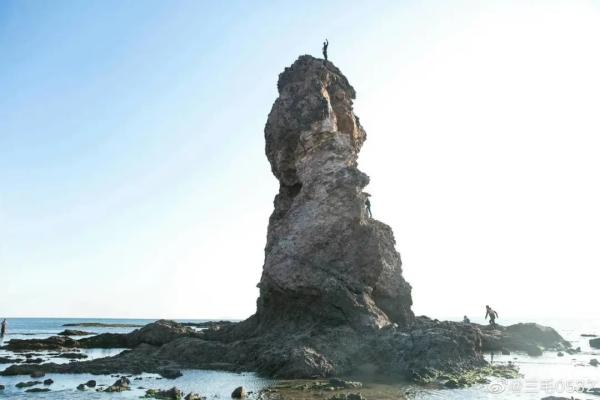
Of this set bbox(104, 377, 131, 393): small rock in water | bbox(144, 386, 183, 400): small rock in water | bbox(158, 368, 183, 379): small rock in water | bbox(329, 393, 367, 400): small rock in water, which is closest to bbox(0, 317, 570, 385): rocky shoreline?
bbox(158, 368, 183, 379): small rock in water

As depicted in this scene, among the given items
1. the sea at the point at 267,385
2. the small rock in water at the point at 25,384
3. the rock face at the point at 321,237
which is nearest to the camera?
the sea at the point at 267,385

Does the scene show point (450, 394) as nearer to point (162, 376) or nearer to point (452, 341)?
point (452, 341)

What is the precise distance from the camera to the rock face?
37531 millimetres

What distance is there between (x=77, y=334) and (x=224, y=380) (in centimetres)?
6758

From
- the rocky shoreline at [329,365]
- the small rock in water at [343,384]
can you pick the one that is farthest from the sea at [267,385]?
the rocky shoreline at [329,365]

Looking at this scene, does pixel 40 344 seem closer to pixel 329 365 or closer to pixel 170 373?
pixel 170 373

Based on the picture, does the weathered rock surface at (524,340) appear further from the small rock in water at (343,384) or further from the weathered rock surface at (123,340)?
the weathered rock surface at (123,340)

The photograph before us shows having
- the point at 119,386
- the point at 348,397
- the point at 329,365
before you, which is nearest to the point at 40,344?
the point at 119,386

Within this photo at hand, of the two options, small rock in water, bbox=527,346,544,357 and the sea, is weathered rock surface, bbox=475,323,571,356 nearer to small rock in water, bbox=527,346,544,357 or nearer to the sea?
small rock in water, bbox=527,346,544,357

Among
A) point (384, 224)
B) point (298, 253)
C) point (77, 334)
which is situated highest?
point (384, 224)

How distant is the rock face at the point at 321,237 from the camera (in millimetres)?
37531

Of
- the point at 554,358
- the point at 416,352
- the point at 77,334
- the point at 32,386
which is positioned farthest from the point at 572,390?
the point at 77,334

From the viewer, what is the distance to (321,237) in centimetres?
3953

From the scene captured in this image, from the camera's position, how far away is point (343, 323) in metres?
35.4
